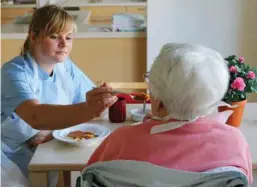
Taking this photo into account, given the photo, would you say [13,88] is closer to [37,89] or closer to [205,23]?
[37,89]

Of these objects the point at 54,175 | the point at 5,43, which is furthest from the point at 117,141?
the point at 5,43

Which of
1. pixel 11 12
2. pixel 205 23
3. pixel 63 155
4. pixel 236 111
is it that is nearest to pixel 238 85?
pixel 236 111

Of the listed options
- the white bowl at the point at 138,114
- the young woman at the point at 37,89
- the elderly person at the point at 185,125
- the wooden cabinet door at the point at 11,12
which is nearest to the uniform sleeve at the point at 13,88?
the young woman at the point at 37,89

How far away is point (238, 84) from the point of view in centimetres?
173

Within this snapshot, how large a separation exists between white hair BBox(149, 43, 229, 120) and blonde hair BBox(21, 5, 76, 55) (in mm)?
783

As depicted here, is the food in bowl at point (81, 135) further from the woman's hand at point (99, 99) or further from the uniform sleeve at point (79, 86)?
the uniform sleeve at point (79, 86)

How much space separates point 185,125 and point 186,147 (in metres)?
0.06

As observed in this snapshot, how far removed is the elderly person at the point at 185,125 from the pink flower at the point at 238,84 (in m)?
0.49

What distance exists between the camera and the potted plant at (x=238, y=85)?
173 cm

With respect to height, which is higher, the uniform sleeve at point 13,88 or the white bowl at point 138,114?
the uniform sleeve at point 13,88

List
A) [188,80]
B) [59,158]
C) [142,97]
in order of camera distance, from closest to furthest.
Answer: [188,80] → [59,158] → [142,97]

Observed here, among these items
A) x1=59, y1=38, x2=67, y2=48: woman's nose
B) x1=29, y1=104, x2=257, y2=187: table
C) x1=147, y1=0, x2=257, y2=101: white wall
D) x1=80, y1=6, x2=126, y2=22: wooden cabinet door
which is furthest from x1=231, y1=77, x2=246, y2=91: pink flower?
x1=80, y1=6, x2=126, y2=22: wooden cabinet door

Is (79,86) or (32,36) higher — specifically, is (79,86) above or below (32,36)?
below

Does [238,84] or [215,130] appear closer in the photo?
[215,130]
